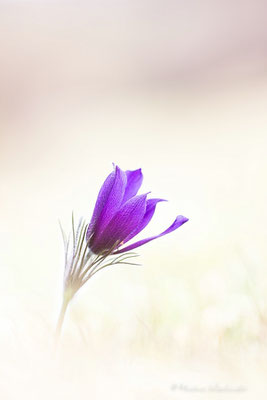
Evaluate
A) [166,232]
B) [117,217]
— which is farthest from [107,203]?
[166,232]

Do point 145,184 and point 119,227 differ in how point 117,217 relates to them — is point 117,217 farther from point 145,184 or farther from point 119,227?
point 145,184

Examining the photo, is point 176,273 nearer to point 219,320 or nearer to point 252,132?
point 219,320

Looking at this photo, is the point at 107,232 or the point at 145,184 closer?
the point at 107,232

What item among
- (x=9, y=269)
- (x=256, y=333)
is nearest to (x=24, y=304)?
(x=9, y=269)

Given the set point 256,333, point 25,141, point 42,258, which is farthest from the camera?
point 25,141

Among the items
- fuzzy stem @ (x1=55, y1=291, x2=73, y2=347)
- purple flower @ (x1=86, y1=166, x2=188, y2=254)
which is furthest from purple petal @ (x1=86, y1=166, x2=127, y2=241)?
fuzzy stem @ (x1=55, y1=291, x2=73, y2=347)

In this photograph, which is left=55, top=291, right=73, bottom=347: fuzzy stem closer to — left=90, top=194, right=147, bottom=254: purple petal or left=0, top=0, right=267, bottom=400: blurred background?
left=0, top=0, right=267, bottom=400: blurred background
